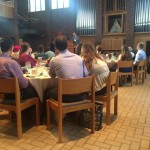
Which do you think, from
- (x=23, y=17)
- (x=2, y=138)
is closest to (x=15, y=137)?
(x=2, y=138)

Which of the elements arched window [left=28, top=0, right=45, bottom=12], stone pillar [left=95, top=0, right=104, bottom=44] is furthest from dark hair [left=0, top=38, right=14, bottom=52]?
arched window [left=28, top=0, right=45, bottom=12]

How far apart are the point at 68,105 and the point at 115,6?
9.12 meters

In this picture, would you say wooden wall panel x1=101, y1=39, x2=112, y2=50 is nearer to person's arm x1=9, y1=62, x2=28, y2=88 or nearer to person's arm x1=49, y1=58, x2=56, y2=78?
person's arm x1=49, y1=58, x2=56, y2=78

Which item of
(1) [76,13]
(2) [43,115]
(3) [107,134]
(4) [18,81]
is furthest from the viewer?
(1) [76,13]

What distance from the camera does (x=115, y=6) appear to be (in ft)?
34.1

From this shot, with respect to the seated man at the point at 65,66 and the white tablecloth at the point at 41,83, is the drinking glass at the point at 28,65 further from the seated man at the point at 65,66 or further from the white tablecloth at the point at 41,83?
the seated man at the point at 65,66

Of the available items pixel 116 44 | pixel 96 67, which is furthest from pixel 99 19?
pixel 96 67

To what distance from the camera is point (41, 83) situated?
9.14ft

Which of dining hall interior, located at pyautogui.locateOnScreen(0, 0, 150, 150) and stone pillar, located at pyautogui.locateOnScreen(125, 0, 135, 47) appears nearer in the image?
dining hall interior, located at pyautogui.locateOnScreen(0, 0, 150, 150)

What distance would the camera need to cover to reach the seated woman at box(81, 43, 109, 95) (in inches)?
115

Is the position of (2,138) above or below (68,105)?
below

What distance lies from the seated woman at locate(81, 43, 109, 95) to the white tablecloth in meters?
0.56

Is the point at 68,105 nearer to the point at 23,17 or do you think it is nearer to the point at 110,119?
the point at 110,119

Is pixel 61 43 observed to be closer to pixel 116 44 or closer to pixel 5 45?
pixel 5 45
